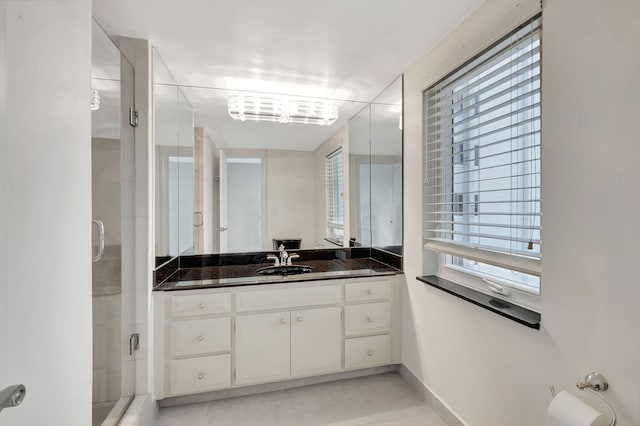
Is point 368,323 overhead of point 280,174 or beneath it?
beneath

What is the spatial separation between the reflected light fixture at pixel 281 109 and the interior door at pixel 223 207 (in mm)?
395

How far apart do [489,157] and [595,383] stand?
3.21 ft

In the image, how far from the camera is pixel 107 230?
156 cm

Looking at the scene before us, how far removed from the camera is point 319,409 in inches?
73.3

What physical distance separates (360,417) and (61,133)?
2012 mm

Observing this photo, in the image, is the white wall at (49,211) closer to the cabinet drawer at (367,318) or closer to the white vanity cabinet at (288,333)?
the white vanity cabinet at (288,333)

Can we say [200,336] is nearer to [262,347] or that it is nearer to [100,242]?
[262,347]

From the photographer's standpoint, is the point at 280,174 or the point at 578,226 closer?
the point at 578,226

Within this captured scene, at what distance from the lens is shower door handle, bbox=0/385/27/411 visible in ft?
1.94

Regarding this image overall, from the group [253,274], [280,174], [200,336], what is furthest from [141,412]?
[280,174]

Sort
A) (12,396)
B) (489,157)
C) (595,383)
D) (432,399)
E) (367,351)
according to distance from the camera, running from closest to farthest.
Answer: (12,396)
(595,383)
(489,157)
(432,399)
(367,351)

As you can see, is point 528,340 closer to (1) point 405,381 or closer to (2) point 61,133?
(1) point 405,381

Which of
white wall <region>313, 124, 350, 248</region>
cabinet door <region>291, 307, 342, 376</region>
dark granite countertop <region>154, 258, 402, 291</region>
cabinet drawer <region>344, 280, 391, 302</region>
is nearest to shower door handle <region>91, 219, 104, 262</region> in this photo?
dark granite countertop <region>154, 258, 402, 291</region>

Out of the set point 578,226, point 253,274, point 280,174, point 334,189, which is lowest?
point 253,274
